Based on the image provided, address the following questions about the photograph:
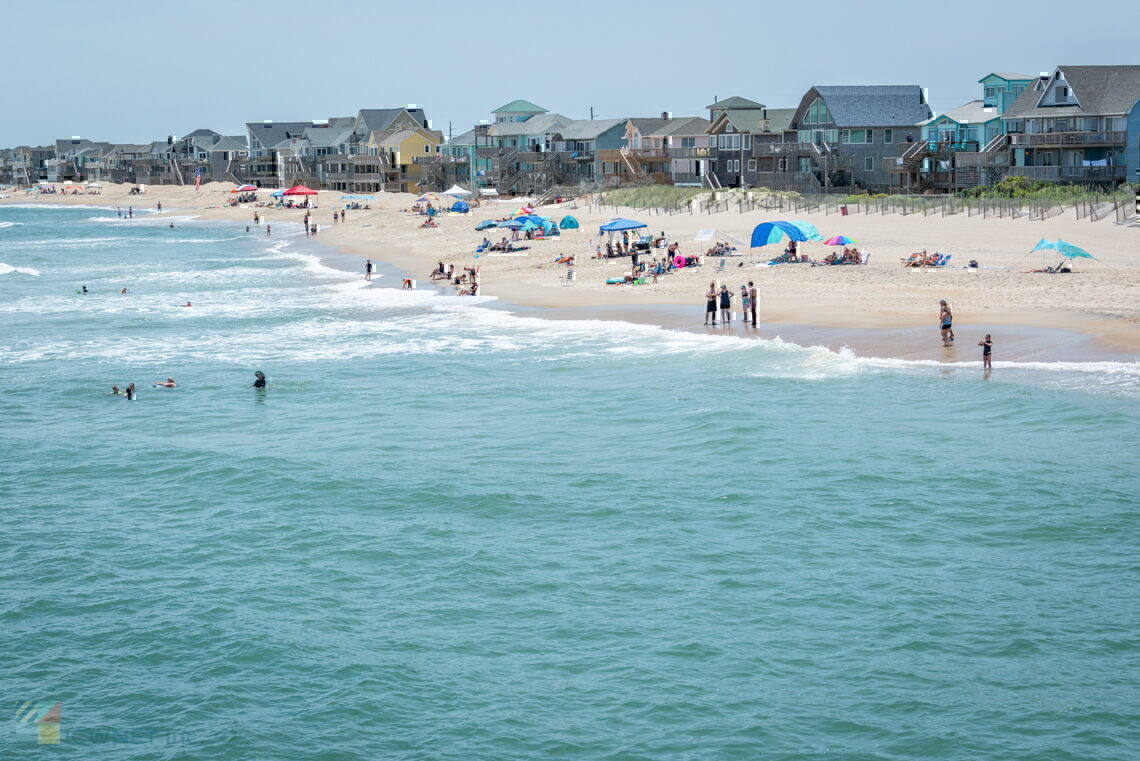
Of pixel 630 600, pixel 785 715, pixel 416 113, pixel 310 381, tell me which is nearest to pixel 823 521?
pixel 630 600

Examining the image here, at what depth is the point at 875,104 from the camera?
87.0m

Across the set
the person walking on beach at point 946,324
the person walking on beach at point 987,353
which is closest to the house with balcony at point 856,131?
the person walking on beach at point 946,324

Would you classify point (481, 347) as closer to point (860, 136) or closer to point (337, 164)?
point (860, 136)

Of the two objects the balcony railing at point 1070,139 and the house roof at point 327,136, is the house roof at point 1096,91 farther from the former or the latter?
the house roof at point 327,136

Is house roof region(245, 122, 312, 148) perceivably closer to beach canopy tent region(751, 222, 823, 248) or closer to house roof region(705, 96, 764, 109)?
house roof region(705, 96, 764, 109)

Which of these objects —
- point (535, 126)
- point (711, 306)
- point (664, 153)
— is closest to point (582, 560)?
point (711, 306)

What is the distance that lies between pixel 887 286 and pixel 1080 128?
110ft

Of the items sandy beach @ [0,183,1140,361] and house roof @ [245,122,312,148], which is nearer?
sandy beach @ [0,183,1140,361]

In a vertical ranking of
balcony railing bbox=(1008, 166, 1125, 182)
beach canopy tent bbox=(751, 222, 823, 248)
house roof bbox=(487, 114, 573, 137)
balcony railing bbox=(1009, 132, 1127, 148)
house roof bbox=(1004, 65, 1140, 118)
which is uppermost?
house roof bbox=(487, 114, 573, 137)

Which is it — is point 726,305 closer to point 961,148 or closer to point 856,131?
point 961,148

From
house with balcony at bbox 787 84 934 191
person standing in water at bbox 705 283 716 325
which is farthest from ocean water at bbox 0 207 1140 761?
house with balcony at bbox 787 84 934 191

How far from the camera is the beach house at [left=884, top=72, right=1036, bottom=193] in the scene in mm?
72688

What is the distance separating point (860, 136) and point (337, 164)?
87236mm

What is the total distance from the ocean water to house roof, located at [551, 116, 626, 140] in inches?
3199
